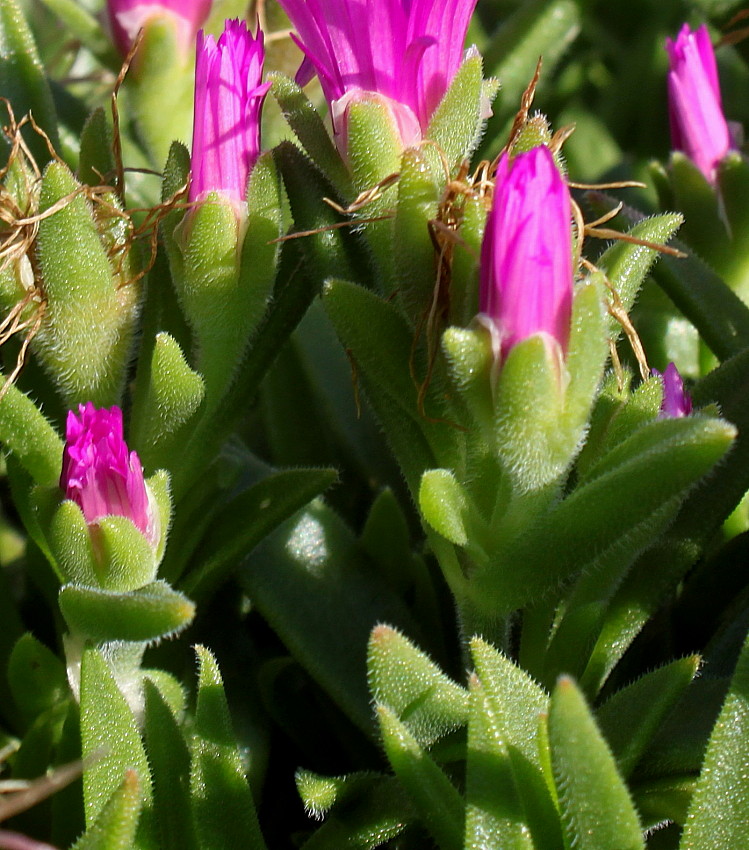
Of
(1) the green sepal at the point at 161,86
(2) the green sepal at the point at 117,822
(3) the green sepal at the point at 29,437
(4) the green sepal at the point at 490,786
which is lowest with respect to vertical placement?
(4) the green sepal at the point at 490,786

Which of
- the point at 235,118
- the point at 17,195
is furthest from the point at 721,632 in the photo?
the point at 17,195

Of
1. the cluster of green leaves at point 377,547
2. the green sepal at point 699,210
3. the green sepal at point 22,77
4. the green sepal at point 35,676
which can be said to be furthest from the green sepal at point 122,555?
the green sepal at point 699,210

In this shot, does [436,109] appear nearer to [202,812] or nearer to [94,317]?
[94,317]

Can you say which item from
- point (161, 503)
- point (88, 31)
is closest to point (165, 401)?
point (161, 503)

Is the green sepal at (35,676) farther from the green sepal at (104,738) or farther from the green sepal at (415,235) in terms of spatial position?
the green sepal at (415,235)

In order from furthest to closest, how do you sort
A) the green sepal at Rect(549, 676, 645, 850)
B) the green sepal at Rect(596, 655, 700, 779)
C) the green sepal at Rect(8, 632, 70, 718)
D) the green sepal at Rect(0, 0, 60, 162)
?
the green sepal at Rect(0, 0, 60, 162), the green sepal at Rect(8, 632, 70, 718), the green sepal at Rect(596, 655, 700, 779), the green sepal at Rect(549, 676, 645, 850)

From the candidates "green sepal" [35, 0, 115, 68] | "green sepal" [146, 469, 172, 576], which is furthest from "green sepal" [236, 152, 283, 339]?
"green sepal" [35, 0, 115, 68]

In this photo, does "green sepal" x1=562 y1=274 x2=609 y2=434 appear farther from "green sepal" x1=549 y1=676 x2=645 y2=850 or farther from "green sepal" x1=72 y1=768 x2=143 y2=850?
"green sepal" x1=72 y1=768 x2=143 y2=850
